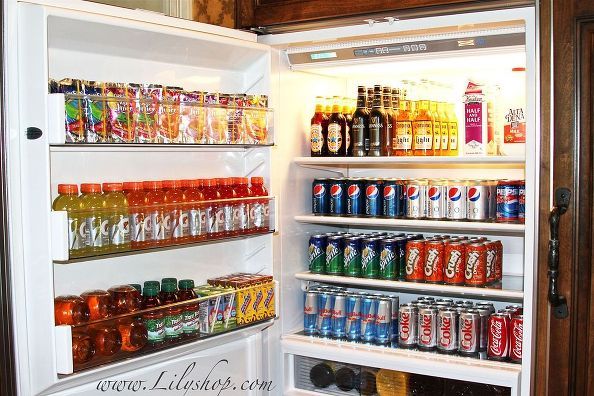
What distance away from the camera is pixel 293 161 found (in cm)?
290

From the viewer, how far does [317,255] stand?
2.95 meters

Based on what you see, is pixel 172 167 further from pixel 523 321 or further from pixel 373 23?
pixel 523 321

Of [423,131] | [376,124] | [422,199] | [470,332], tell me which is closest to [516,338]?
[470,332]

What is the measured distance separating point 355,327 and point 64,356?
1254mm

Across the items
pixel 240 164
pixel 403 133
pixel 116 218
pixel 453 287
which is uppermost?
pixel 403 133

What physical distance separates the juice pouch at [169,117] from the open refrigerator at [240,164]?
43 mm

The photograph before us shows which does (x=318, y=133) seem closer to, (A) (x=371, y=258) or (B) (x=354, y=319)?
(A) (x=371, y=258)

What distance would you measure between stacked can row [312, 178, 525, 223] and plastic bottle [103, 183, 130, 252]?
3.37ft

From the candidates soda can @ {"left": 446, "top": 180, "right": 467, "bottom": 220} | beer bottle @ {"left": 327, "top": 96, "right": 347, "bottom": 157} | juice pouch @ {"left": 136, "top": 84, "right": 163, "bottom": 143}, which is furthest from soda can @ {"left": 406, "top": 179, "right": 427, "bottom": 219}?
juice pouch @ {"left": 136, "top": 84, "right": 163, "bottom": 143}

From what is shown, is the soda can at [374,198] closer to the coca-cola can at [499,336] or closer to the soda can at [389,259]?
the soda can at [389,259]

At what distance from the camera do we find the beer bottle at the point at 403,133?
2707mm

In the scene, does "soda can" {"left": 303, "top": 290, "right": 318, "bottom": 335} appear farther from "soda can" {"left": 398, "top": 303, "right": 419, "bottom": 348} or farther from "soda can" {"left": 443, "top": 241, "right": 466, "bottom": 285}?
"soda can" {"left": 443, "top": 241, "right": 466, "bottom": 285}

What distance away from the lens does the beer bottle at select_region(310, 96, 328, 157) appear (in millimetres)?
2914

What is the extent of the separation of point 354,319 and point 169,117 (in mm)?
1131
